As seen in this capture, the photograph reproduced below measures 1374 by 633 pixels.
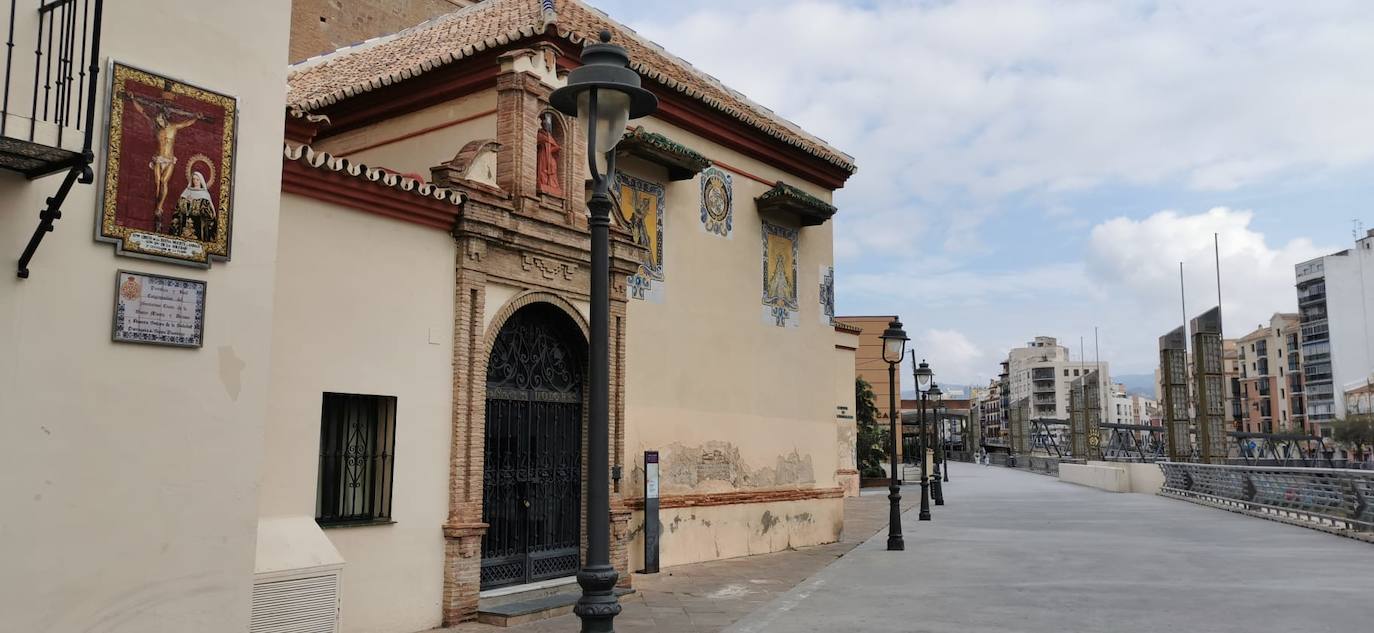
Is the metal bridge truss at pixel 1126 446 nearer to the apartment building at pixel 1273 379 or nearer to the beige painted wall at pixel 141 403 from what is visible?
the apartment building at pixel 1273 379

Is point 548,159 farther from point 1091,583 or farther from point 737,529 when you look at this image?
point 1091,583

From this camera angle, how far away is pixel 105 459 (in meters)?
6.32

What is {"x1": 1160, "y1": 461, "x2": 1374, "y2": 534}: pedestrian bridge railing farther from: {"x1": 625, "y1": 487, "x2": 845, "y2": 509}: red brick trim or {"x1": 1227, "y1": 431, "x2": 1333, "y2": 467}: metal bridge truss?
{"x1": 1227, "y1": 431, "x2": 1333, "y2": 467}: metal bridge truss

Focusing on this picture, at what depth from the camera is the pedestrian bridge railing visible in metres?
17.6

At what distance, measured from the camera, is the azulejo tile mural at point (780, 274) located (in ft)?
56.2

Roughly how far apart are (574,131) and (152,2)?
617 cm

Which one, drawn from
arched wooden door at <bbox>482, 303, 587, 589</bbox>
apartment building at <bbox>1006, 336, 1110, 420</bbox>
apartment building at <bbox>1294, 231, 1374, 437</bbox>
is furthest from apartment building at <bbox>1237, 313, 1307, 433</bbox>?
arched wooden door at <bbox>482, 303, 587, 589</bbox>

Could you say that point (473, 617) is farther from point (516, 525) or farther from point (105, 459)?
point (105, 459)

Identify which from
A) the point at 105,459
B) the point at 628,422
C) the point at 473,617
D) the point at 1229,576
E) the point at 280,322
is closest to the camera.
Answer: the point at 105,459

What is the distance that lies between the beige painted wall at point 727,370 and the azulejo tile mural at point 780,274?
19cm

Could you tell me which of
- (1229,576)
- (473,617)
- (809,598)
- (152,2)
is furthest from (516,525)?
(1229,576)

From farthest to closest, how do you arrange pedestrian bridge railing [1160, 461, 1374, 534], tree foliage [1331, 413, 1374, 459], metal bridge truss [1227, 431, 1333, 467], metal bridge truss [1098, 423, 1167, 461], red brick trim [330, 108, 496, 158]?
tree foliage [1331, 413, 1374, 459]
metal bridge truss [1098, 423, 1167, 461]
metal bridge truss [1227, 431, 1333, 467]
pedestrian bridge railing [1160, 461, 1374, 534]
red brick trim [330, 108, 496, 158]

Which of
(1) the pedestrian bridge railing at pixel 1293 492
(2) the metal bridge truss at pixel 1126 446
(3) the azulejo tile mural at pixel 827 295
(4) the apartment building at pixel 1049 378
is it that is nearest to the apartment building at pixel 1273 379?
(2) the metal bridge truss at pixel 1126 446

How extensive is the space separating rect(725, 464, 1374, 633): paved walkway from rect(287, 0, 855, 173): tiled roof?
737 centimetres
